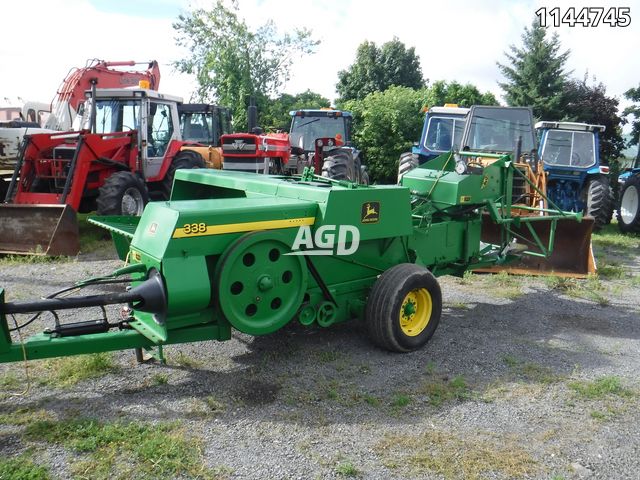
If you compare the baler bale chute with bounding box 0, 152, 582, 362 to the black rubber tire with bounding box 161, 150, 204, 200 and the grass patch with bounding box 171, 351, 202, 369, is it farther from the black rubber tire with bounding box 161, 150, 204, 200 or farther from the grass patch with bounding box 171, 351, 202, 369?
the black rubber tire with bounding box 161, 150, 204, 200

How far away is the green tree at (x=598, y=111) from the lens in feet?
71.8

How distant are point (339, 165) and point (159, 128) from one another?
3361 millimetres

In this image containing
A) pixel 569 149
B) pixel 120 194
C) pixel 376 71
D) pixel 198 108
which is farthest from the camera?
pixel 376 71

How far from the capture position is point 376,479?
3000 millimetres

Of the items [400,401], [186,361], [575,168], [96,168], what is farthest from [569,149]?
[186,361]

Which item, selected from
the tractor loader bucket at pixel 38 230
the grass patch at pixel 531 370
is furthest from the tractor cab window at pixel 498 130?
the tractor loader bucket at pixel 38 230

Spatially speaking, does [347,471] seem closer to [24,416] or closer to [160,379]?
[160,379]

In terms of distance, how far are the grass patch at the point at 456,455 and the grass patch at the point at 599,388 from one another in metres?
0.98

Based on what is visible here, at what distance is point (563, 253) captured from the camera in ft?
24.2

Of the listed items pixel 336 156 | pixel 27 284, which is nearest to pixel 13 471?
pixel 27 284

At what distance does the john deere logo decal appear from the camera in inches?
173

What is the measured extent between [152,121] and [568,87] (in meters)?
18.7

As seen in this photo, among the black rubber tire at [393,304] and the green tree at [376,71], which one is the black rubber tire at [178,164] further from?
the green tree at [376,71]

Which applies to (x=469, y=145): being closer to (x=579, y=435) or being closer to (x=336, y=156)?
(x=336, y=156)
